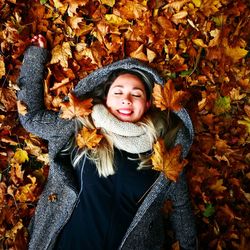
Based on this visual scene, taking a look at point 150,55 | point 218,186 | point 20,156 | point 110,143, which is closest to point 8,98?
point 20,156

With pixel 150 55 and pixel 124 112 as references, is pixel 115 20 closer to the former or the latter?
pixel 150 55

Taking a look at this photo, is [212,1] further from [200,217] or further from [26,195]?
[26,195]

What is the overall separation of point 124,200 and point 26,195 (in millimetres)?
704

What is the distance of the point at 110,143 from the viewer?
A: 2023 mm

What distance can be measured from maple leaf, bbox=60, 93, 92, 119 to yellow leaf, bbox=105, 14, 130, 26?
63cm

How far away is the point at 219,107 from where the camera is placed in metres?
2.49

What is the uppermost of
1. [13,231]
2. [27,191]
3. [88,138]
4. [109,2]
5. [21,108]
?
[109,2]

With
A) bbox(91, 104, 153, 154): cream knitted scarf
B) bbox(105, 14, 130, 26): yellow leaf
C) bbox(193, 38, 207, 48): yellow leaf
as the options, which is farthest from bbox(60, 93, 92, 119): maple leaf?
bbox(193, 38, 207, 48): yellow leaf

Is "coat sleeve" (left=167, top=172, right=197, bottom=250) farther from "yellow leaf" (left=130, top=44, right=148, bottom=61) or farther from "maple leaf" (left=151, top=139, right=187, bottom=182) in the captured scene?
"yellow leaf" (left=130, top=44, right=148, bottom=61)

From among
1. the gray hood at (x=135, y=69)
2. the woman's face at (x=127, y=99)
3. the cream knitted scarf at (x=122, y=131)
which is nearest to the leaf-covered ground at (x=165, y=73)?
the gray hood at (x=135, y=69)

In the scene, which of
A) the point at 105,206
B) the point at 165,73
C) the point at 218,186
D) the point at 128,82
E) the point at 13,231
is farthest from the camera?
the point at 218,186

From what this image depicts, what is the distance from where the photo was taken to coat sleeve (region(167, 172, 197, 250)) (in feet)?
7.14

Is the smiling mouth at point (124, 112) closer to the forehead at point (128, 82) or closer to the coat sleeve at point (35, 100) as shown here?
the forehead at point (128, 82)

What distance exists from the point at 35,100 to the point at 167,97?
Answer: 0.85m
